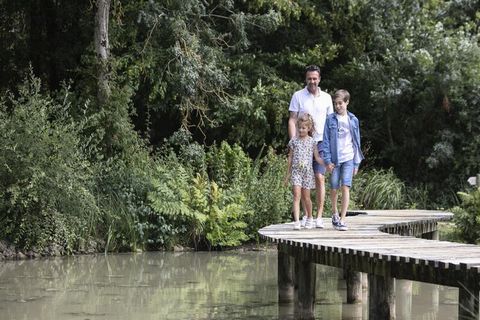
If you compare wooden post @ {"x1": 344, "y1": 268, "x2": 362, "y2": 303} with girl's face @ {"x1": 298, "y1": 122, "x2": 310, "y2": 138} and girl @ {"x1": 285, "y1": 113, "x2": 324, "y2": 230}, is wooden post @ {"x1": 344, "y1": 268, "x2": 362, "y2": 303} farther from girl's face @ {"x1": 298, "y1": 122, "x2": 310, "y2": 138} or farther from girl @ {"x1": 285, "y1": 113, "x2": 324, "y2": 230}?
girl's face @ {"x1": 298, "y1": 122, "x2": 310, "y2": 138}

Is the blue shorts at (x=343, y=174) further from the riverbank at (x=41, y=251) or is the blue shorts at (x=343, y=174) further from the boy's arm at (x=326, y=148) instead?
the riverbank at (x=41, y=251)

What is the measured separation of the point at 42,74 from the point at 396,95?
8200 millimetres

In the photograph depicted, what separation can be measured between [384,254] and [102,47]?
12.2 metres

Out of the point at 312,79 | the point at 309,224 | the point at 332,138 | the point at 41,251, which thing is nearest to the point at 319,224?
the point at 309,224

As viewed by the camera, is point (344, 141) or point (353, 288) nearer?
point (344, 141)

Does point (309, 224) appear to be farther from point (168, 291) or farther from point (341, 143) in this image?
point (168, 291)

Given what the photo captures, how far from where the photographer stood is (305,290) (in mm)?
10891

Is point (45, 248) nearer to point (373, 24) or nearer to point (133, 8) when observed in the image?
point (133, 8)

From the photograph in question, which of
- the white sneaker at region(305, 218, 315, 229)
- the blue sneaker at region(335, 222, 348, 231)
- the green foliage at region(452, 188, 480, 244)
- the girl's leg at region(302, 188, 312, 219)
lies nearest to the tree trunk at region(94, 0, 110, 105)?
the green foliage at region(452, 188, 480, 244)

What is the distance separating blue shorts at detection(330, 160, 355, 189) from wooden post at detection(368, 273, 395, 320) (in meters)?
2.31

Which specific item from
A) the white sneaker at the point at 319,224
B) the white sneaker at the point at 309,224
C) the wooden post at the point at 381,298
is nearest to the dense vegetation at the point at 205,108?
the white sneaker at the point at 309,224

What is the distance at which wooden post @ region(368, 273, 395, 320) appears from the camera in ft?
31.4

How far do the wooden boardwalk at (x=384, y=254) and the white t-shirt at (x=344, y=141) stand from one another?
2.96 feet

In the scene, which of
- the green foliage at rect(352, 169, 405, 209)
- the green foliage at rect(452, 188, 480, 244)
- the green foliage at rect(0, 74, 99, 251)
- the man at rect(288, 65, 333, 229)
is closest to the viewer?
the man at rect(288, 65, 333, 229)
